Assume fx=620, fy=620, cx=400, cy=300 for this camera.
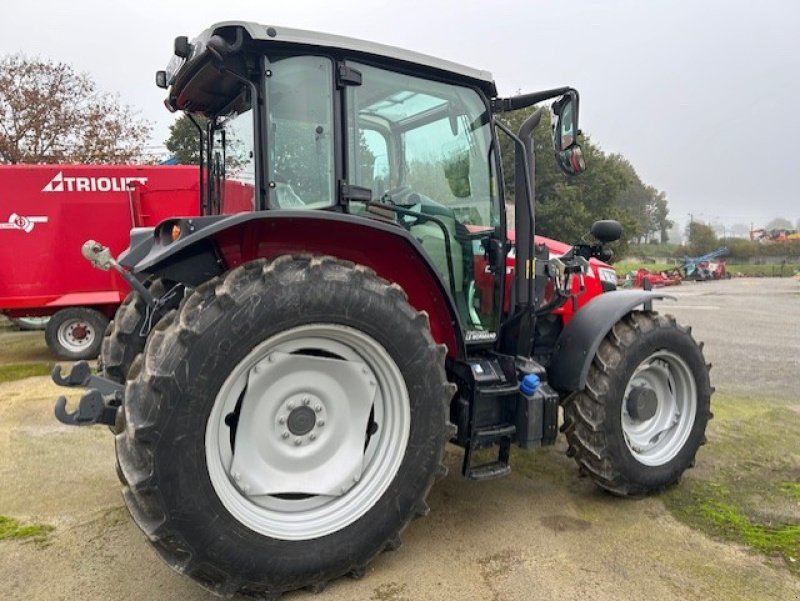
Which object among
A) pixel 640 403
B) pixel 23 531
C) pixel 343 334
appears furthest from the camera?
pixel 640 403

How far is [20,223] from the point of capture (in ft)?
28.4

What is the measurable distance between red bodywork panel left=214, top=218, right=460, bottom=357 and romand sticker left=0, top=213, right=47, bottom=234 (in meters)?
7.47

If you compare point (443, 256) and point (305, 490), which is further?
point (443, 256)

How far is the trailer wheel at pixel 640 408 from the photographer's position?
3379 mm

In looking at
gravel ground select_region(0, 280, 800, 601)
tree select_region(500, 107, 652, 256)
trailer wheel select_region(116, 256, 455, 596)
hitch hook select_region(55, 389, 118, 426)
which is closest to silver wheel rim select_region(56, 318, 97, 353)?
gravel ground select_region(0, 280, 800, 601)

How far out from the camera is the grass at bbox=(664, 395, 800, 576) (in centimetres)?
306

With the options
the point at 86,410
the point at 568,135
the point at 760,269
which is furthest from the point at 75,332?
the point at 760,269

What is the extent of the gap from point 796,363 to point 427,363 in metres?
7.15

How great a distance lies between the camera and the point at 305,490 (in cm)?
262

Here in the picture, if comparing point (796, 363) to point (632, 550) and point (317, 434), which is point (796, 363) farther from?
point (317, 434)

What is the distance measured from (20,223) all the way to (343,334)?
8.01 m

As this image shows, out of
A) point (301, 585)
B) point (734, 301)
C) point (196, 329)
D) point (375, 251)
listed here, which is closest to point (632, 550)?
point (301, 585)

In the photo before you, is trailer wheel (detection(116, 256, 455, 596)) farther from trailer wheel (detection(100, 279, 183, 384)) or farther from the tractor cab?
trailer wheel (detection(100, 279, 183, 384))

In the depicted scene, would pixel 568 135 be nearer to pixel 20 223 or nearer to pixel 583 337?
pixel 583 337
